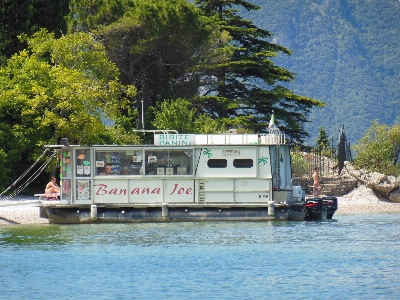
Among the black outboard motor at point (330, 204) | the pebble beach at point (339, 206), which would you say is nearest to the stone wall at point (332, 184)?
the pebble beach at point (339, 206)

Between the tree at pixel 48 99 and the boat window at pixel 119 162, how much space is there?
7224 millimetres

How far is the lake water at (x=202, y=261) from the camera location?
21500 millimetres

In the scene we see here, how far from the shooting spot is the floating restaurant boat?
3381 cm

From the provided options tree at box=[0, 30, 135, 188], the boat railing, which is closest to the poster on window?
the boat railing

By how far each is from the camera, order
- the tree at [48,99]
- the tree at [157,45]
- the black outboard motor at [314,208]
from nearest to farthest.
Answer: the black outboard motor at [314,208] → the tree at [48,99] → the tree at [157,45]

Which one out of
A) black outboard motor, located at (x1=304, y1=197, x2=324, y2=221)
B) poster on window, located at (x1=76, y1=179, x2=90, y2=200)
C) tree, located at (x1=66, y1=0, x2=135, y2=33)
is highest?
tree, located at (x1=66, y1=0, x2=135, y2=33)

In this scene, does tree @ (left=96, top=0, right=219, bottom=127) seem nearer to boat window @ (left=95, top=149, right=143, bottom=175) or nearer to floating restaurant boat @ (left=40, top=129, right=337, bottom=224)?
boat window @ (left=95, top=149, right=143, bottom=175)

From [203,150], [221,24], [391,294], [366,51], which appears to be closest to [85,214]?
[203,150]

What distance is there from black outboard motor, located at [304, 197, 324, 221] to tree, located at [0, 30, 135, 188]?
37.3 ft

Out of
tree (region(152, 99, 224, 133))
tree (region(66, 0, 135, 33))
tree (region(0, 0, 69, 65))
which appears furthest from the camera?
tree (region(66, 0, 135, 33))

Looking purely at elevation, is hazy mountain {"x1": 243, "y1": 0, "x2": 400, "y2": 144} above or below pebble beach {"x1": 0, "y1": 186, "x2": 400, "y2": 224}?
above

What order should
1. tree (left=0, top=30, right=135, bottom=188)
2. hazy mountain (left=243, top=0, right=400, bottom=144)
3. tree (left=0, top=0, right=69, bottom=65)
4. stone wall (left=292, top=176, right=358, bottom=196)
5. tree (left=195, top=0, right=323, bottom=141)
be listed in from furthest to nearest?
hazy mountain (left=243, top=0, right=400, bottom=144), tree (left=195, top=0, right=323, bottom=141), stone wall (left=292, top=176, right=358, bottom=196), tree (left=0, top=0, right=69, bottom=65), tree (left=0, top=30, right=135, bottom=188)

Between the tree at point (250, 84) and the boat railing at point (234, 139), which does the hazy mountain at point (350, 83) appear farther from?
the boat railing at point (234, 139)

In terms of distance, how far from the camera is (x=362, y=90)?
179500 mm
